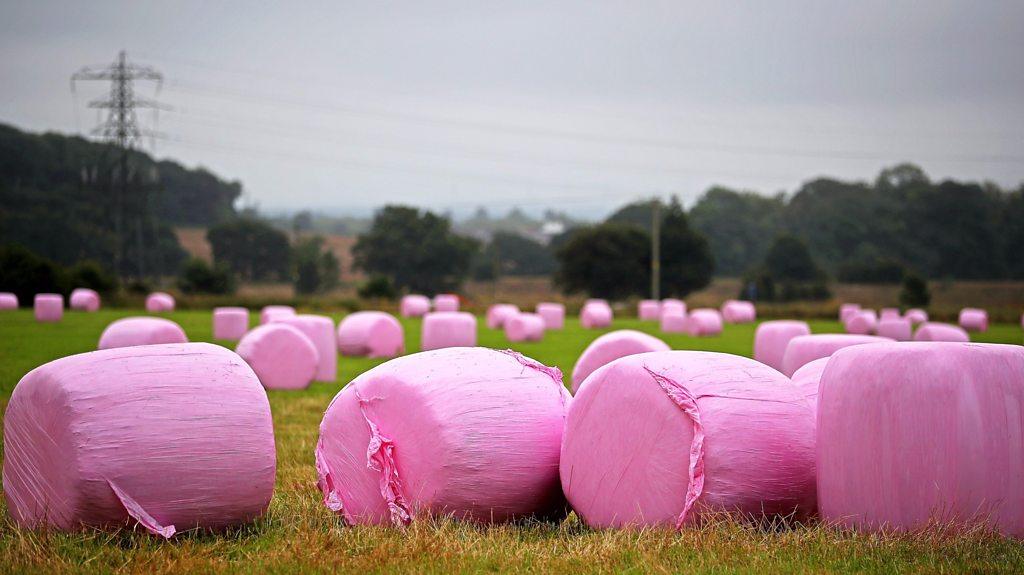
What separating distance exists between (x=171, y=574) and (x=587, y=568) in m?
1.78

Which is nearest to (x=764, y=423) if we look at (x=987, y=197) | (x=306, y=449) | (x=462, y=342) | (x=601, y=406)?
(x=601, y=406)

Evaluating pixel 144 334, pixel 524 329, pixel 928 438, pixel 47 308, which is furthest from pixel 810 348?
pixel 47 308

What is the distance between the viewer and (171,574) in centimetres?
491

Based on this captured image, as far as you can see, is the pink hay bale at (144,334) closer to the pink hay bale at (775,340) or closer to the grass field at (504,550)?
the pink hay bale at (775,340)

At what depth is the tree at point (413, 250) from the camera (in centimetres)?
7819

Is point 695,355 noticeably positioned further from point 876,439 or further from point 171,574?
point 171,574

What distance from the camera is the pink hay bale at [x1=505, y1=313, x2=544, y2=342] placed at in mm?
32844

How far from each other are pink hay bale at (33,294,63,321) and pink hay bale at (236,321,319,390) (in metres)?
21.5

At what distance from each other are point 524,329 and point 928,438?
90.7 feet

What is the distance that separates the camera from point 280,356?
16500 mm

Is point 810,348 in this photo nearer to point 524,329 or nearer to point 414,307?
point 524,329

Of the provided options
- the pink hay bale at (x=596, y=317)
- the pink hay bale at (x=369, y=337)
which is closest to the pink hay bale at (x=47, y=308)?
the pink hay bale at (x=369, y=337)

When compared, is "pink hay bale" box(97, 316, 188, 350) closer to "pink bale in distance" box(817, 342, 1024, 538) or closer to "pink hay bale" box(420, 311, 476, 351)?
"pink hay bale" box(420, 311, 476, 351)

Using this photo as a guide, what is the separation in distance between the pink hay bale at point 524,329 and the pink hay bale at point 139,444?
2669 cm
